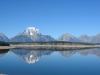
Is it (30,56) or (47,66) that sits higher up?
(47,66)

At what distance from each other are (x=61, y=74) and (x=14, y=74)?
328 inches

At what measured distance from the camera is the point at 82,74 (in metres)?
48.6

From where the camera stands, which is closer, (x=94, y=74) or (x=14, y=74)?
(x=14, y=74)

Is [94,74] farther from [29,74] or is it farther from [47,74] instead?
[29,74]

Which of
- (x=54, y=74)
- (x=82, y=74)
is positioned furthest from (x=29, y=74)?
(x=82, y=74)

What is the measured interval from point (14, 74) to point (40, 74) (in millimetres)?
4657

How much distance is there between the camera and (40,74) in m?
47.8

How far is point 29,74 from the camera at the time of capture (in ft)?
153

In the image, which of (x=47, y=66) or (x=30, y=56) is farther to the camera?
(x=30, y=56)

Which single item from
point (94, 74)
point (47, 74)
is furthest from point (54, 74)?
point (94, 74)

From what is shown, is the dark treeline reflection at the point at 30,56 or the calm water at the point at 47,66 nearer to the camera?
the calm water at the point at 47,66

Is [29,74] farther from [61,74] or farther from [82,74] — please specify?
[82,74]

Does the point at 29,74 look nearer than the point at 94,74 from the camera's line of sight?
Yes

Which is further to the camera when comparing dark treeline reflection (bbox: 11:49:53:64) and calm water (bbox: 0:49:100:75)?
dark treeline reflection (bbox: 11:49:53:64)
